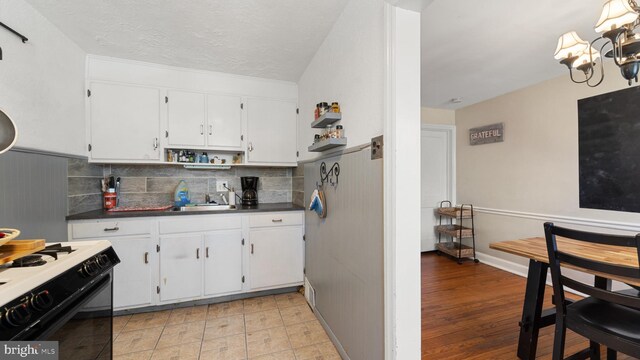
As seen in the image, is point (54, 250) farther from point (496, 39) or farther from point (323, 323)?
point (496, 39)

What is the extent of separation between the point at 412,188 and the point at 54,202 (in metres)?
2.54

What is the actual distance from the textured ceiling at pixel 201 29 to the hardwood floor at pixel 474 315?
8.24ft

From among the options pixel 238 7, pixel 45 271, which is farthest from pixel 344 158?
pixel 45 271

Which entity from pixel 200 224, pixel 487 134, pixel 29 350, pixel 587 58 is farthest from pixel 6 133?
pixel 487 134

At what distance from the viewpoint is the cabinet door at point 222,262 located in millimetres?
A: 2361

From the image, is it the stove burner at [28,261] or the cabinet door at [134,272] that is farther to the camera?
the cabinet door at [134,272]

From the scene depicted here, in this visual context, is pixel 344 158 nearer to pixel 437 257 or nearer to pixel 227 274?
pixel 227 274

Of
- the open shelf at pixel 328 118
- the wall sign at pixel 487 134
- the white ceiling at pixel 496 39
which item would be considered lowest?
the open shelf at pixel 328 118

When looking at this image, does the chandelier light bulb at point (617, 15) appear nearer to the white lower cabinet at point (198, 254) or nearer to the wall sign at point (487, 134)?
the wall sign at point (487, 134)

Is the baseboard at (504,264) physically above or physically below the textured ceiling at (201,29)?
below

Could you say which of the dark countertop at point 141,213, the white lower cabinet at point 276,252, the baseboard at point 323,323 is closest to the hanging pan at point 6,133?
the dark countertop at point 141,213

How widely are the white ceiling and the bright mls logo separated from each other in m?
2.35

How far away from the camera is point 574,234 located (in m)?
1.21

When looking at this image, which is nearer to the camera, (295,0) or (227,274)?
(295,0)
